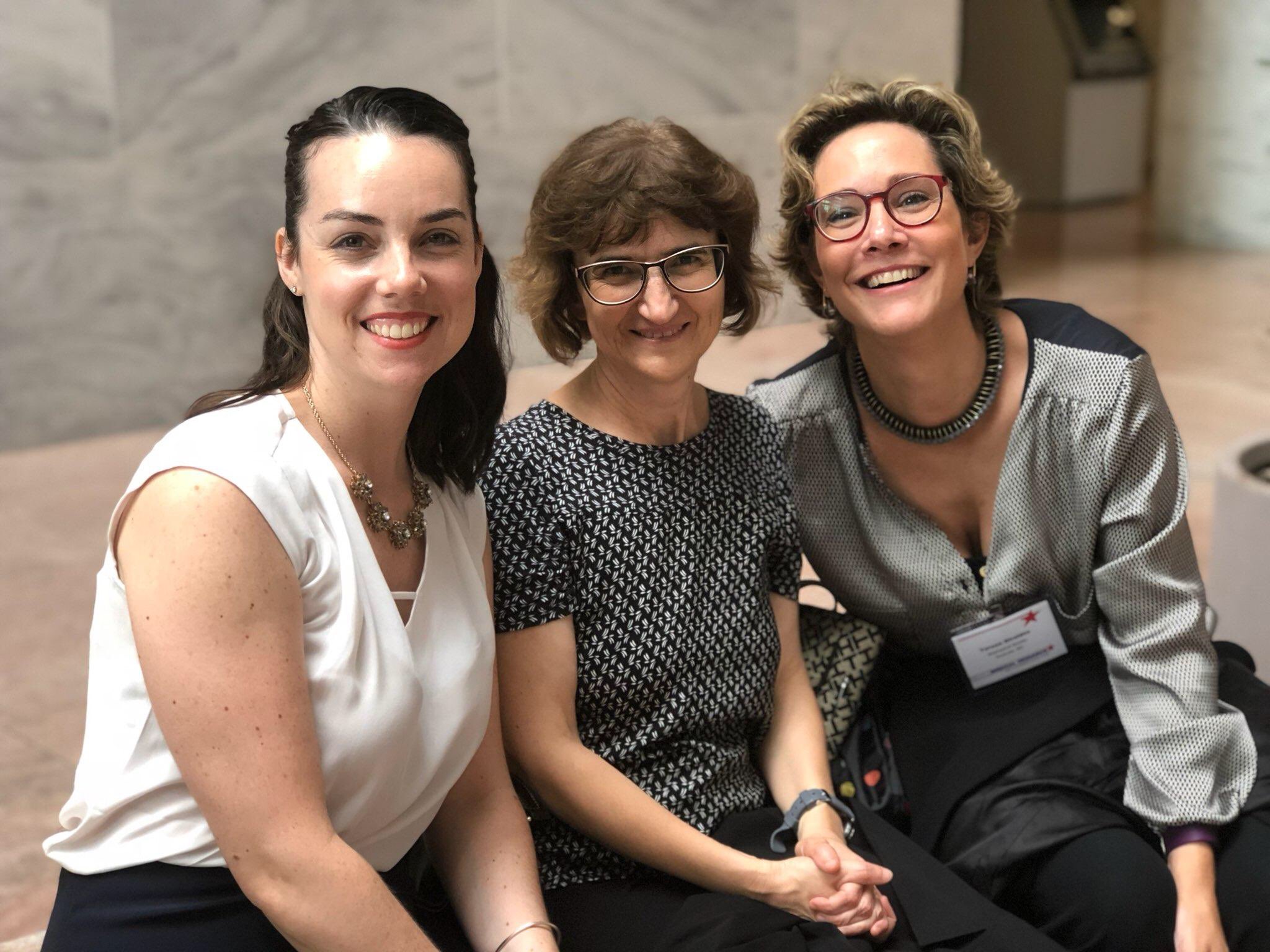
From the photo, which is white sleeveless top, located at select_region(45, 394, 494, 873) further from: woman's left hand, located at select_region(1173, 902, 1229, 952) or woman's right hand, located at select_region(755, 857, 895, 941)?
woman's left hand, located at select_region(1173, 902, 1229, 952)

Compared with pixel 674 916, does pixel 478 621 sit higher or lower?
higher

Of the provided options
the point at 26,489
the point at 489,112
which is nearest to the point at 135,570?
the point at 26,489

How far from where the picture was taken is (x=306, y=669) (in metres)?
1.60

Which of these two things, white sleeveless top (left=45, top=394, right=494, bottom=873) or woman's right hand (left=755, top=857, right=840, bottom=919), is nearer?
white sleeveless top (left=45, top=394, right=494, bottom=873)

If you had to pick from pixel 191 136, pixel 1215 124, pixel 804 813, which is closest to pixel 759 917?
pixel 804 813

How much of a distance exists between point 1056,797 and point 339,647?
4.01 feet

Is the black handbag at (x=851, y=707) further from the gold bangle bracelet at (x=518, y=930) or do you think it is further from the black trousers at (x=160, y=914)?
the black trousers at (x=160, y=914)

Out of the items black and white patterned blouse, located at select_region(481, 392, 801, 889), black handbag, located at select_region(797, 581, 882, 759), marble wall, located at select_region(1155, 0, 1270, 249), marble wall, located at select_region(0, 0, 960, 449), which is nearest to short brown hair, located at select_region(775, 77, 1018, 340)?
black and white patterned blouse, located at select_region(481, 392, 801, 889)

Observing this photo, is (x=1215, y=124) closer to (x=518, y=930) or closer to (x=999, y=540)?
(x=999, y=540)

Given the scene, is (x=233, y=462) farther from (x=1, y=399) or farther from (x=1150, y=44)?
(x=1150, y=44)

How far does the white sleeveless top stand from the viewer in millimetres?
1605

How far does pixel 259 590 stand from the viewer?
1.54m

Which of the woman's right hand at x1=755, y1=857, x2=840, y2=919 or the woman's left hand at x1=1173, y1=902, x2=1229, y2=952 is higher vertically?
the woman's right hand at x1=755, y1=857, x2=840, y2=919

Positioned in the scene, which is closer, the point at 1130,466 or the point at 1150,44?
the point at 1130,466
